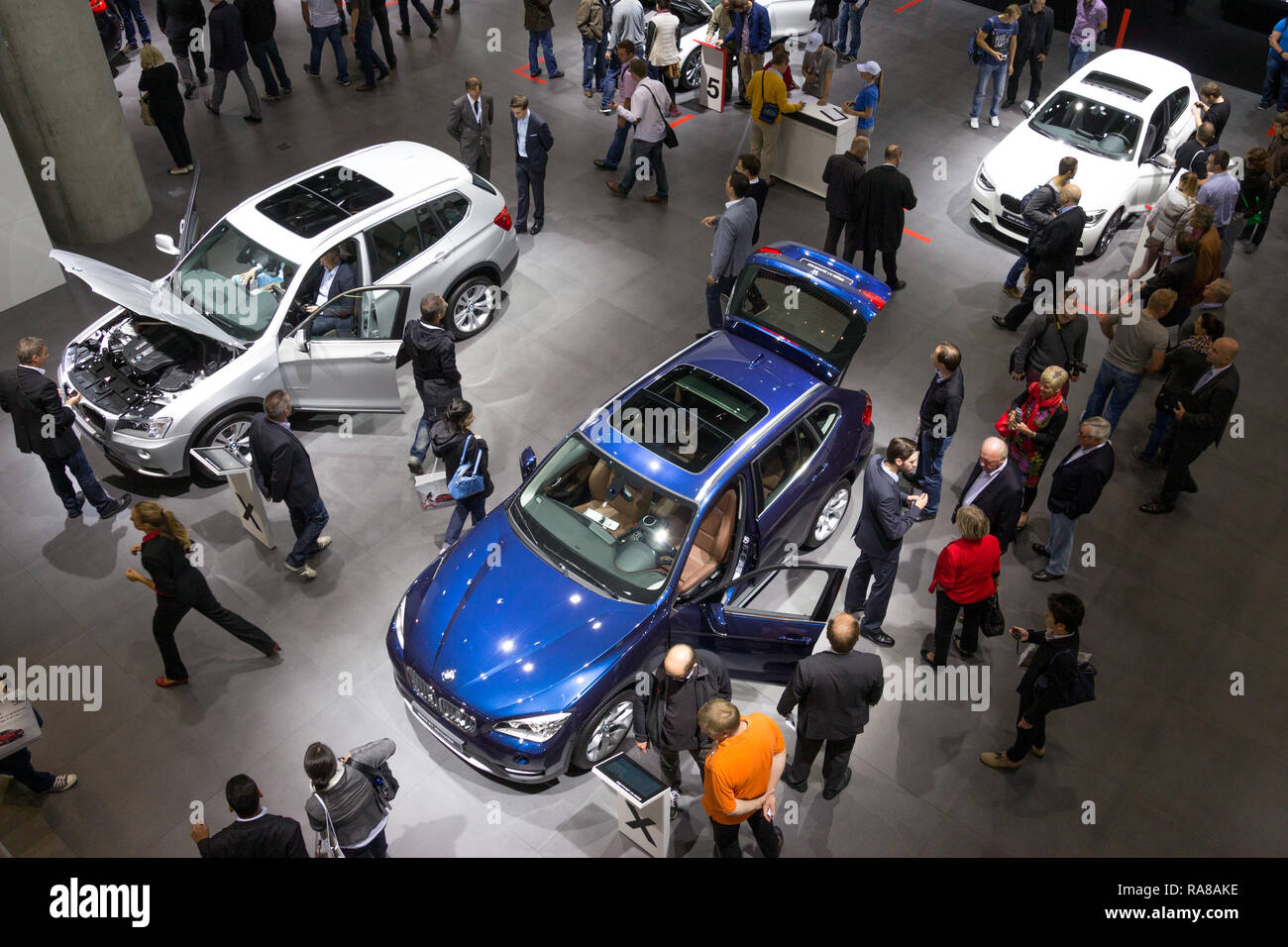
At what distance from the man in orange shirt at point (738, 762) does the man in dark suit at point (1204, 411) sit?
192 inches

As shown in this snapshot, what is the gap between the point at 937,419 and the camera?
8.11 meters

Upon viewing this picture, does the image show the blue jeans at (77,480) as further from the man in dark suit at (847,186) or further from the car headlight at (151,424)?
the man in dark suit at (847,186)

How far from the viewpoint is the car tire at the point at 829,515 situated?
8086 mm

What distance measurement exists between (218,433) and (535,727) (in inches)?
166

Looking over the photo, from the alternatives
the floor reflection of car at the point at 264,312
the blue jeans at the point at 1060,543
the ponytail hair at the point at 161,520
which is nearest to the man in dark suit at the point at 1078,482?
the blue jeans at the point at 1060,543

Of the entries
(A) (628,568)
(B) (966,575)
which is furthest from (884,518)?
(A) (628,568)

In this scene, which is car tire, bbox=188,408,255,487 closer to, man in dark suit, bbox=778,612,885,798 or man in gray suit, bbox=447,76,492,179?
man in gray suit, bbox=447,76,492,179

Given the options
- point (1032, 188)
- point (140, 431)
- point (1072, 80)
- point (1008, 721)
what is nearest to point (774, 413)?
point (1008, 721)

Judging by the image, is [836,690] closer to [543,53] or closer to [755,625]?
[755,625]

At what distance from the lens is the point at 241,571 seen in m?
8.25

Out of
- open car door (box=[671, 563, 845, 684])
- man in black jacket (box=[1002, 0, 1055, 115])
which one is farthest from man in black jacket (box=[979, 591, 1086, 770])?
man in black jacket (box=[1002, 0, 1055, 115])

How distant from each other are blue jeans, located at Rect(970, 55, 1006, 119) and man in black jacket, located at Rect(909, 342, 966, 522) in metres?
7.02

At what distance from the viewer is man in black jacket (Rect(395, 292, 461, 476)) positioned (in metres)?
8.53

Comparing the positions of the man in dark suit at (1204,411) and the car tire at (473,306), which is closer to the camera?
the man in dark suit at (1204,411)
